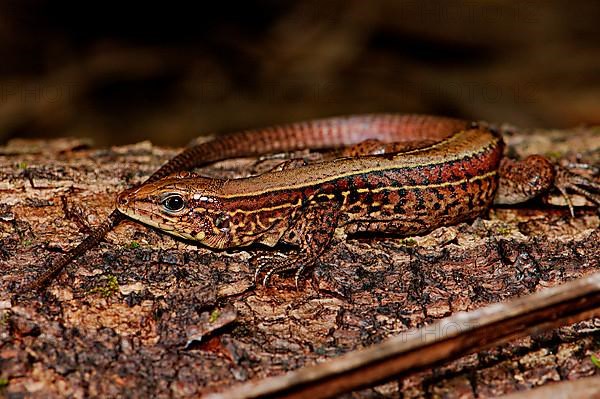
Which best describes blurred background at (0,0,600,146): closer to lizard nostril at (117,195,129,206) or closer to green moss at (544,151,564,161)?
green moss at (544,151,564,161)

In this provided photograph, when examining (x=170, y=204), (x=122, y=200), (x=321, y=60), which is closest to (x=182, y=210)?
(x=170, y=204)

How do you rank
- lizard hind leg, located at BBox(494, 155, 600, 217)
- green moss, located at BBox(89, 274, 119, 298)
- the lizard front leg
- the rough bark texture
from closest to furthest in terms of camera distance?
the rough bark texture < green moss, located at BBox(89, 274, 119, 298) < the lizard front leg < lizard hind leg, located at BBox(494, 155, 600, 217)

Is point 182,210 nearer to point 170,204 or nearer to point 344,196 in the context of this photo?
point 170,204

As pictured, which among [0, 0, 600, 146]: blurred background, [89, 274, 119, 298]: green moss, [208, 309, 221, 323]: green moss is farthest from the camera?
[0, 0, 600, 146]: blurred background

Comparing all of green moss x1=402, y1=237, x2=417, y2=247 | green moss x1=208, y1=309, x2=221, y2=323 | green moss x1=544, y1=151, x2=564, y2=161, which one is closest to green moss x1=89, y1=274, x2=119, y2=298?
green moss x1=208, y1=309, x2=221, y2=323

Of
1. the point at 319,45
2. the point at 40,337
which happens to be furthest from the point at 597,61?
the point at 40,337

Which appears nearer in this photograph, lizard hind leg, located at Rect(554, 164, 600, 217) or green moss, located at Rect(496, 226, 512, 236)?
green moss, located at Rect(496, 226, 512, 236)

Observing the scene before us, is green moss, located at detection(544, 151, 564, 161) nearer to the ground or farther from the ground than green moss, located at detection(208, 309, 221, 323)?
farther from the ground

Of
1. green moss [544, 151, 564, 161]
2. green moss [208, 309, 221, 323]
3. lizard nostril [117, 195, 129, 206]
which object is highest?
green moss [544, 151, 564, 161]
